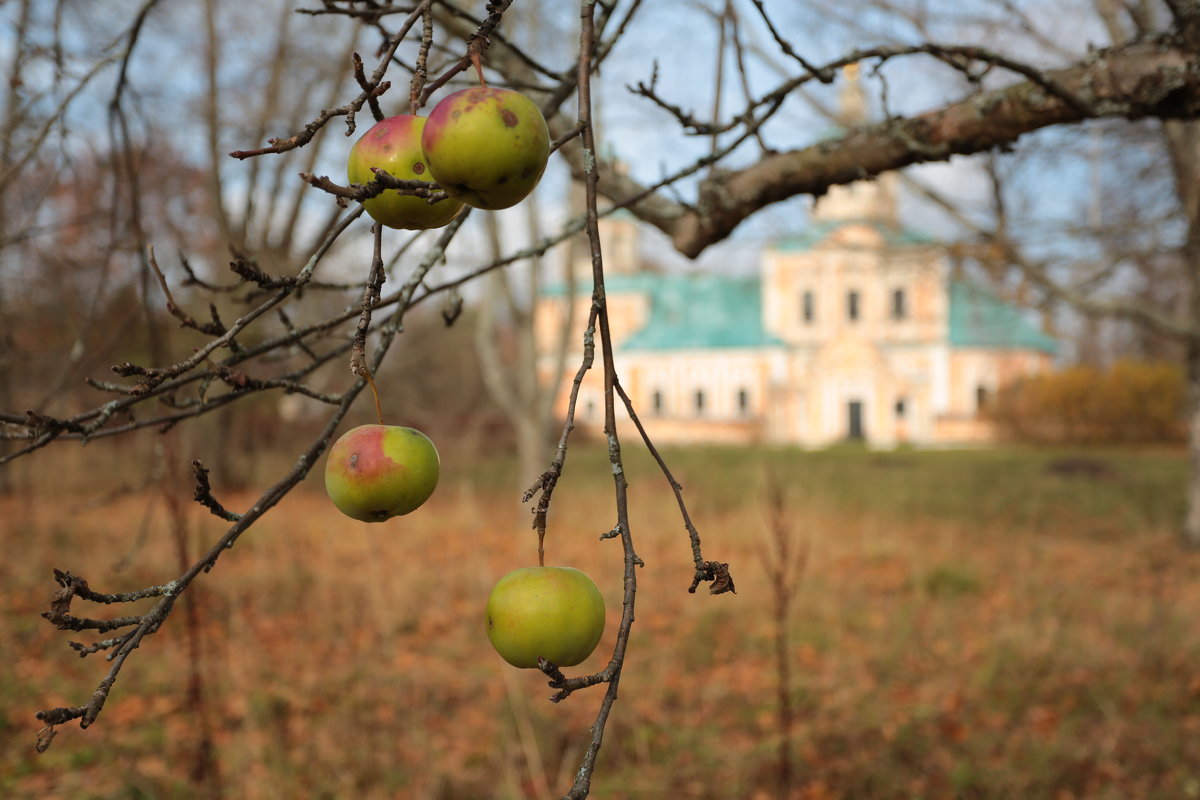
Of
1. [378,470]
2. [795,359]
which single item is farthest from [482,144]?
[795,359]

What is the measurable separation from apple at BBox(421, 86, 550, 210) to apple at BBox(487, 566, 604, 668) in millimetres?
399

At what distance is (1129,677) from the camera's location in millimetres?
5355

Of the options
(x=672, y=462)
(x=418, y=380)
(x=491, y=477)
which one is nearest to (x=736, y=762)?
(x=491, y=477)

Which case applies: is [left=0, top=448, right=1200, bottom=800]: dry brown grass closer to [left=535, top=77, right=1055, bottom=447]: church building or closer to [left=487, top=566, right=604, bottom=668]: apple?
[left=487, top=566, right=604, bottom=668]: apple

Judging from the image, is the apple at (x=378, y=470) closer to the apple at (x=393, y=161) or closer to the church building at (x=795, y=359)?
the apple at (x=393, y=161)

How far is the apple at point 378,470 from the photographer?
0.96 meters

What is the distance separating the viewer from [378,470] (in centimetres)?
Answer: 96

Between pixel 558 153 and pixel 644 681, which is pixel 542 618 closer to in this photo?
pixel 558 153

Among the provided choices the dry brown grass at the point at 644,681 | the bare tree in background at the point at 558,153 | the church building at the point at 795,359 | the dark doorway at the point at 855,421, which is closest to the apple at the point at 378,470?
the bare tree in background at the point at 558,153

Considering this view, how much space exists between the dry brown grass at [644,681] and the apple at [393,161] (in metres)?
2.11

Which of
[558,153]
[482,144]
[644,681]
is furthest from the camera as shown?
[644,681]

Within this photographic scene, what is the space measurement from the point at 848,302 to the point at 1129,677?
24.4 m

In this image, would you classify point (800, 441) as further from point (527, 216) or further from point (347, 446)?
point (347, 446)

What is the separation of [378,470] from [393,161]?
0.34 metres
